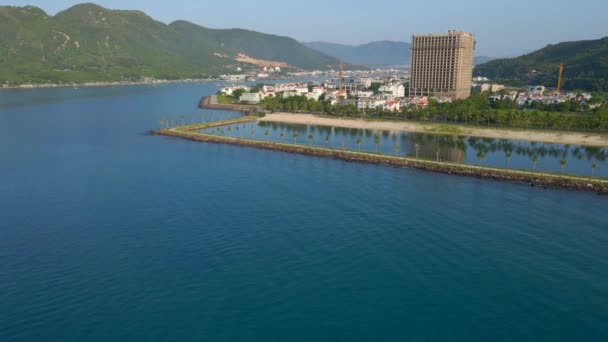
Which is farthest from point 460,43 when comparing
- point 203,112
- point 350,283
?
point 350,283

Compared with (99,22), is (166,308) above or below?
below

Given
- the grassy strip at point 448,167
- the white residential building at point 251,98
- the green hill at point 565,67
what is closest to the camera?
the grassy strip at point 448,167

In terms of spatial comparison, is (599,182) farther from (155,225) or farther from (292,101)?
(292,101)

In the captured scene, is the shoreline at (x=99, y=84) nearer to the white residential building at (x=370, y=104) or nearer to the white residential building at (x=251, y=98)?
the white residential building at (x=251, y=98)

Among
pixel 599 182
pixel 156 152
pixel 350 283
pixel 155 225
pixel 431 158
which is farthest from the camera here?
pixel 156 152

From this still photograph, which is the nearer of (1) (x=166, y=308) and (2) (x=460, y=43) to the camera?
(1) (x=166, y=308)

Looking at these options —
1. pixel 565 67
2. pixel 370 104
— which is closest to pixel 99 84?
pixel 370 104

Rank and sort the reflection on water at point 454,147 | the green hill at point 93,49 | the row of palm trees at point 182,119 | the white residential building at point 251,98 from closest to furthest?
the reflection on water at point 454,147 < the row of palm trees at point 182,119 < the white residential building at point 251,98 < the green hill at point 93,49

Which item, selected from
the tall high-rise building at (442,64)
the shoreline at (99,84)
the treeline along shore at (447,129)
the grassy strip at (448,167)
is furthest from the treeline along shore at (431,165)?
the shoreline at (99,84)
